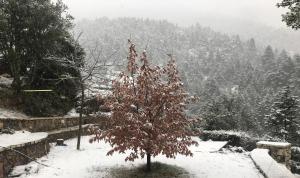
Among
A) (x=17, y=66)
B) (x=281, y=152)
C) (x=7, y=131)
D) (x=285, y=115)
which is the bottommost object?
(x=281, y=152)

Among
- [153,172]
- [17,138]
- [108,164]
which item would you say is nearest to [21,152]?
[17,138]

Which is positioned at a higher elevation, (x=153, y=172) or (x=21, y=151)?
(x=21, y=151)

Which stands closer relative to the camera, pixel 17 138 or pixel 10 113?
pixel 17 138

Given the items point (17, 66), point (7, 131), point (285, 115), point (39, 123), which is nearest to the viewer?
point (7, 131)

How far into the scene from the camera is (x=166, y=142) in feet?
36.6

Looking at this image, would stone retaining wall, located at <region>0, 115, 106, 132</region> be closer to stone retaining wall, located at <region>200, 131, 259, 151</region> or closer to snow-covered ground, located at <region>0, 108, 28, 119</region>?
snow-covered ground, located at <region>0, 108, 28, 119</region>

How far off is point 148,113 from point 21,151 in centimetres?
442

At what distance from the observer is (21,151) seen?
12391 mm

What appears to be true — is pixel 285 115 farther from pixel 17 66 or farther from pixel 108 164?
pixel 108 164

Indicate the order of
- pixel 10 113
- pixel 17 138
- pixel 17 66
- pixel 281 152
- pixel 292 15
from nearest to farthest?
pixel 292 15 → pixel 17 138 → pixel 281 152 → pixel 10 113 → pixel 17 66

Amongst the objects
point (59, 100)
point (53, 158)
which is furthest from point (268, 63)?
point (53, 158)

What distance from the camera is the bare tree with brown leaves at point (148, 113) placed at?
11.0 m

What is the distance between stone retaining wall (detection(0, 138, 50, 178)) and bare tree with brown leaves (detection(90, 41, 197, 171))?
2592 millimetres

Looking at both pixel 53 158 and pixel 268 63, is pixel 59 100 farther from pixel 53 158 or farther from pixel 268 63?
pixel 268 63
